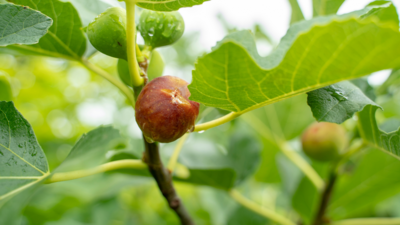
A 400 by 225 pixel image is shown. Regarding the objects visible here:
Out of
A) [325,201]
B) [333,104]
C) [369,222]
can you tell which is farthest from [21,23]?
[369,222]

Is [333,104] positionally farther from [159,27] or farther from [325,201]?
[325,201]

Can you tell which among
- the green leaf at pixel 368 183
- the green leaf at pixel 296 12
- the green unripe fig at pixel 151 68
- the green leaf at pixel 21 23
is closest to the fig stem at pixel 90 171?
the green unripe fig at pixel 151 68

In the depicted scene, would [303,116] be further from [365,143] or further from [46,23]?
[46,23]

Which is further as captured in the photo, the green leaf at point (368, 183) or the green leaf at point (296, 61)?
the green leaf at point (368, 183)

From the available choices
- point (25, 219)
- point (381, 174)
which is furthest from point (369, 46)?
point (25, 219)

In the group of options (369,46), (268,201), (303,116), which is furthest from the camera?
(268,201)

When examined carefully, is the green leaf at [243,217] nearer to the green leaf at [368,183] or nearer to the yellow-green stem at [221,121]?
the green leaf at [368,183]
